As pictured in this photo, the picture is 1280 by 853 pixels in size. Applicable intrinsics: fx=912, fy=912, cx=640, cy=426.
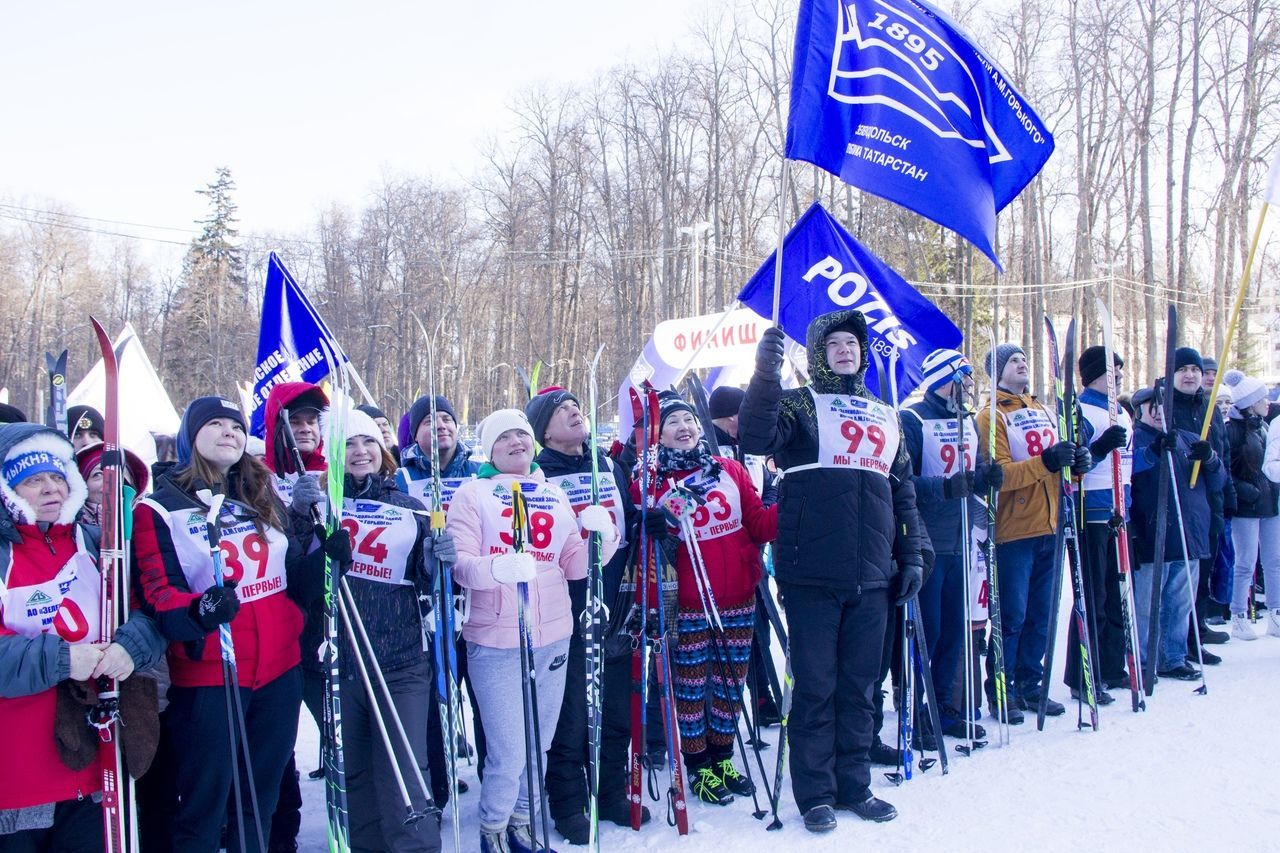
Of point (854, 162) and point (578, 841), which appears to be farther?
point (854, 162)

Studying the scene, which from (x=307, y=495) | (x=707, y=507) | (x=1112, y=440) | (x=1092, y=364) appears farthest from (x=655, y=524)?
(x=1092, y=364)

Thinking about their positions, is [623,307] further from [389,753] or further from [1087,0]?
[389,753]

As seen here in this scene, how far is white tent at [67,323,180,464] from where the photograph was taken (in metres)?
6.98

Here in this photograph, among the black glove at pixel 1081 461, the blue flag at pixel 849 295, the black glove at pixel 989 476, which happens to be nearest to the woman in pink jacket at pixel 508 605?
the black glove at pixel 989 476

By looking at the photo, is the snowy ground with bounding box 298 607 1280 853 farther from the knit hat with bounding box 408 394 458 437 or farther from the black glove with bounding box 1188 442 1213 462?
the knit hat with bounding box 408 394 458 437

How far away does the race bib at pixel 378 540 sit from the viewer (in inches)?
143

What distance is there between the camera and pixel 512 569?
341cm

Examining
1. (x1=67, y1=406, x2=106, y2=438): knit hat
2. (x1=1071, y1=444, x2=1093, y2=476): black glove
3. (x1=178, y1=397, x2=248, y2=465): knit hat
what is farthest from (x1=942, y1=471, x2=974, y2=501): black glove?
(x1=67, y1=406, x2=106, y2=438): knit hat

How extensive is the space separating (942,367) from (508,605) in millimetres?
3060

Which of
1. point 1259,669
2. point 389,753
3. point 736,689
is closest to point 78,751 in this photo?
point 389,753

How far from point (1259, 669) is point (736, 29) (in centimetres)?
2919

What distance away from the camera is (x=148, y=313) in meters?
55.3

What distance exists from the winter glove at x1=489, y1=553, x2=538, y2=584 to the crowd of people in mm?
13

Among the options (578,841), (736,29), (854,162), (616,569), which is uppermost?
(736,29)
